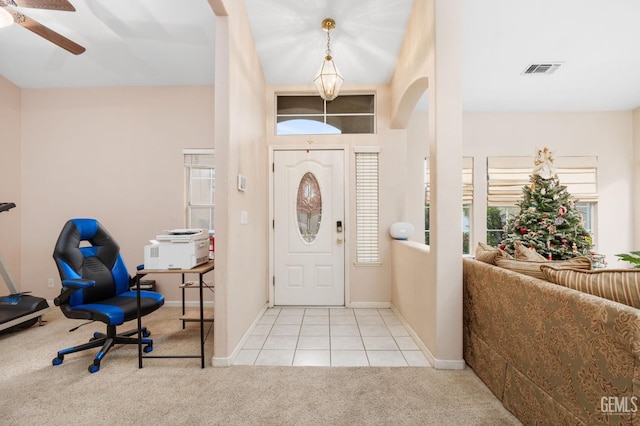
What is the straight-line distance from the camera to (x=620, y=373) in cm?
114

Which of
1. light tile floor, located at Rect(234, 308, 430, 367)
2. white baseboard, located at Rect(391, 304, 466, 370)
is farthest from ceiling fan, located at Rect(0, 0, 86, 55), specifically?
white baseboard, located at Rect(391, 304, 466, 370)

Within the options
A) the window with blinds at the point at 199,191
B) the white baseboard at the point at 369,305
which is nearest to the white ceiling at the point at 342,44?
the window with blinds at the point at 199,191

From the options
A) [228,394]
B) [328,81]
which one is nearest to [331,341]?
[228,394]

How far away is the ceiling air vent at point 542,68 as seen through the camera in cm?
364

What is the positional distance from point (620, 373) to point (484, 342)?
1.03 m

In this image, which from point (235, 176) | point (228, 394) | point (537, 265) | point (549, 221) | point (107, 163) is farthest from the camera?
point (107, 163)

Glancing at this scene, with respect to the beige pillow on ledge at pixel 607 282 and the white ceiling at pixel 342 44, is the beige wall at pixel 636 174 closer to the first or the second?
the white ceiling at pixel 342 44

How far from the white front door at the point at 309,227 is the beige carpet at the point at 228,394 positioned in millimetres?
1685

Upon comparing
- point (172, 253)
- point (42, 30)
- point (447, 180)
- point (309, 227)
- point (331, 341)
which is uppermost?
point (42, 30)

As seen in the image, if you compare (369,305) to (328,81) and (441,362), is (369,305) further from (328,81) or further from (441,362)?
(328,81)

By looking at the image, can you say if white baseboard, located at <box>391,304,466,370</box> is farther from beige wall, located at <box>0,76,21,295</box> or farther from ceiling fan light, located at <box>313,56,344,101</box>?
beige wall, located at <box>0,76,21,295</box>

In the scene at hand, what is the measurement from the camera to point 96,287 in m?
2.71

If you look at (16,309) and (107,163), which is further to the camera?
(107,163)

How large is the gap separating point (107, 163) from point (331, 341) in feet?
12.5
